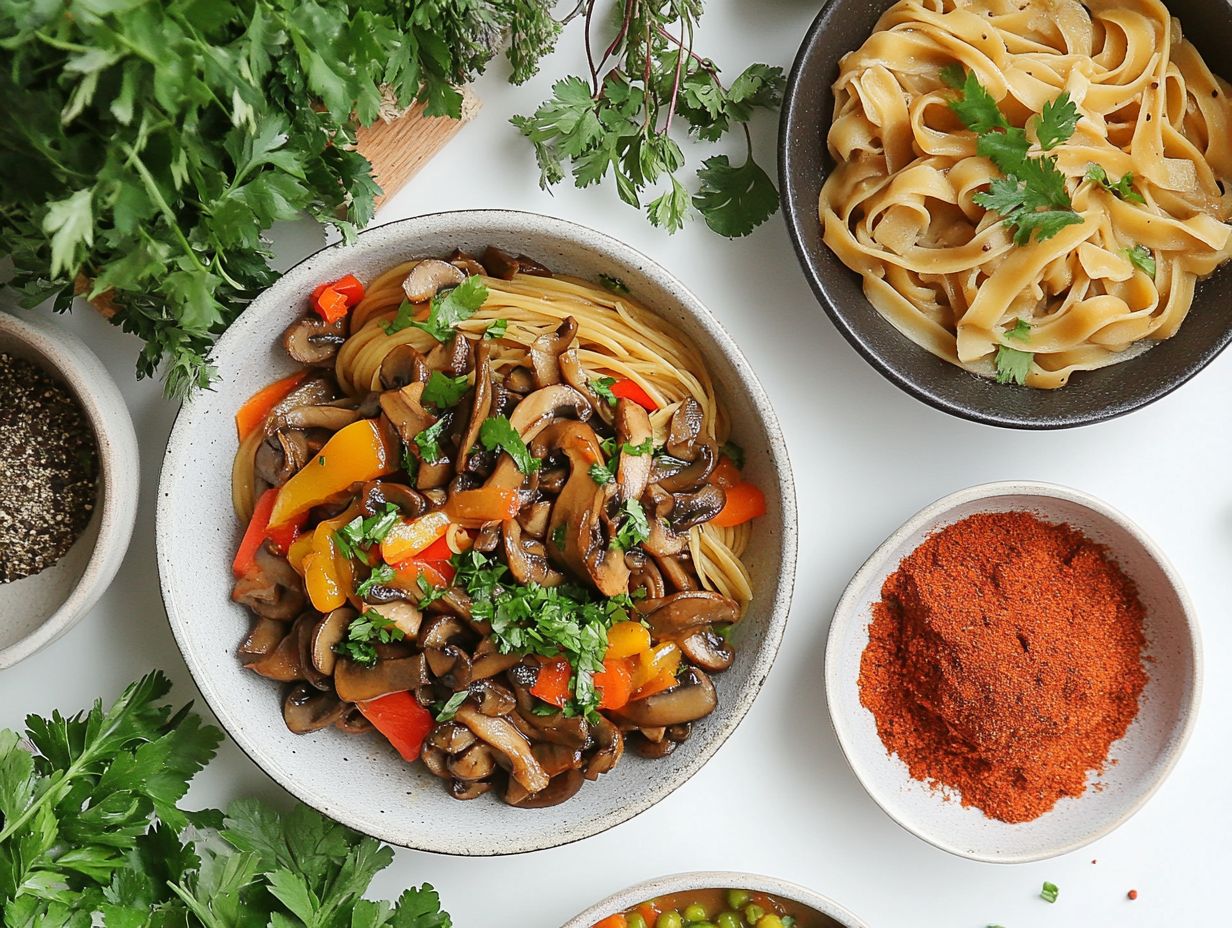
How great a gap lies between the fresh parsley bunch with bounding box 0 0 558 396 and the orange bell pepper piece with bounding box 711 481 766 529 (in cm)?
130

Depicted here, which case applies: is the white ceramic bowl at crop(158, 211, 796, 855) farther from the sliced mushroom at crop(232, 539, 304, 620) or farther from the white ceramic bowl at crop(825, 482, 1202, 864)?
the white ceramic bowl at crop(825, 482, 1202, 864)

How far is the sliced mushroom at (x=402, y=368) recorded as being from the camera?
2.96 metres

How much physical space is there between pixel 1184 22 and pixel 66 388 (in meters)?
3.52

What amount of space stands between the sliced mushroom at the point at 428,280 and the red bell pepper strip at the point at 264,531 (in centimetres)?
68

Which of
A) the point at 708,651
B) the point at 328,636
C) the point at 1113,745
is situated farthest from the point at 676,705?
the point at 1113,745

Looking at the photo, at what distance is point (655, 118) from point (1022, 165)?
1078mm

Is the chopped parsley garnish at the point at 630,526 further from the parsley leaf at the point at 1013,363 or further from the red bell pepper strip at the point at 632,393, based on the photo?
the parsley leaf at the point at 1013,363

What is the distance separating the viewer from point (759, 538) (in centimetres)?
325

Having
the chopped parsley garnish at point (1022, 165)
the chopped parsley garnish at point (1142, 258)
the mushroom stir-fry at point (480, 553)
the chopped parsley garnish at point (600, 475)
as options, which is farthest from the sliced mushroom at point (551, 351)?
the chopped parsley garnish at point (1142, 258)

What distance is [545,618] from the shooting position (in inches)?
113

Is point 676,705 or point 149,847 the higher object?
point 676,705

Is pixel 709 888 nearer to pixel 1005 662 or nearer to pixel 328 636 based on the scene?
pixel 1005 662

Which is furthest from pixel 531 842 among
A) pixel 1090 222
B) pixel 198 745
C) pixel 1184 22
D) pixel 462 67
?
pixel 1184 22

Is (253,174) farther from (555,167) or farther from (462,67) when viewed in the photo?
(555,167)
